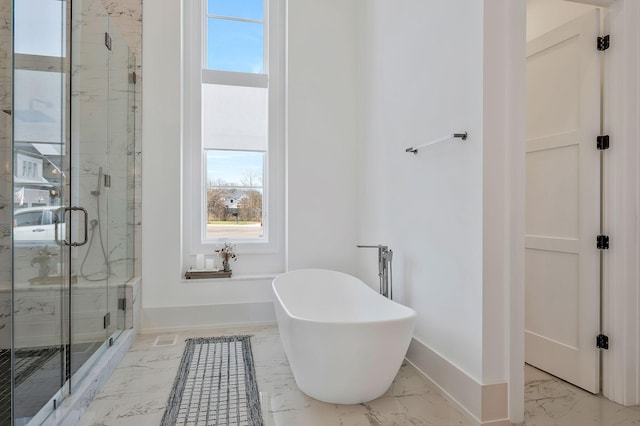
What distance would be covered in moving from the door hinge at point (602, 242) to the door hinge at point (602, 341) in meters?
0.49

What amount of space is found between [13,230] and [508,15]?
8.13 feet

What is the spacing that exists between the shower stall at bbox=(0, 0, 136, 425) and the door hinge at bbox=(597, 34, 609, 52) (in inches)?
116

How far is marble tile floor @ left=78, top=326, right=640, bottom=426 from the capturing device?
1868 mm

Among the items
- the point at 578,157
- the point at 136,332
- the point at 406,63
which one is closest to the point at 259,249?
the point at 136,332

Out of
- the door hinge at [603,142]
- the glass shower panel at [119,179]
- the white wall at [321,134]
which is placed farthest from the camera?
the white wall at [321,134]

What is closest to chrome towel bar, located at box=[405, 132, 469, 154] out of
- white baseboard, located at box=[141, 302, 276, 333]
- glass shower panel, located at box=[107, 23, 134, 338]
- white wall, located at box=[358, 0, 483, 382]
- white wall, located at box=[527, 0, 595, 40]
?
white wall, located at box=[358, 0, 483, 382]

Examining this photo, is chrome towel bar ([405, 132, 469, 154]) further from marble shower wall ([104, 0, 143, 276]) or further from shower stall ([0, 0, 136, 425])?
marble shower wall ([104, 0, 143, 276])

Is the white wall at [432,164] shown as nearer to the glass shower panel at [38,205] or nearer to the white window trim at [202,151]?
the white window trim at [202,151]

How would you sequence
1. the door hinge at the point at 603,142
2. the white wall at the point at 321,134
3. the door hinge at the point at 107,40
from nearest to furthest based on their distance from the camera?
1. the door hinge at the point at 603,142
2. the door hinge at the point at 107,40
3. the white wall at the point at 321,134

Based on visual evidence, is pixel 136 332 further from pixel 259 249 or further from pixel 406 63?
pixel 406 63

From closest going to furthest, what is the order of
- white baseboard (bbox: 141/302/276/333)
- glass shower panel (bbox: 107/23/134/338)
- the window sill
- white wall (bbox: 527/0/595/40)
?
white wall (bbox: 527/0/595/40) → glass shower panel (bbox: 107/23/134/338) → white baseboard (bbox: 141/302/276/333) → the window sill

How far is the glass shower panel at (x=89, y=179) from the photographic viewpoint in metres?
2.12

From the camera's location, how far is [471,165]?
6.29ft

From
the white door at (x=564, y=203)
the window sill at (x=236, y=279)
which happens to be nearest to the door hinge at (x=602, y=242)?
the white door at (x=564, y=203)
